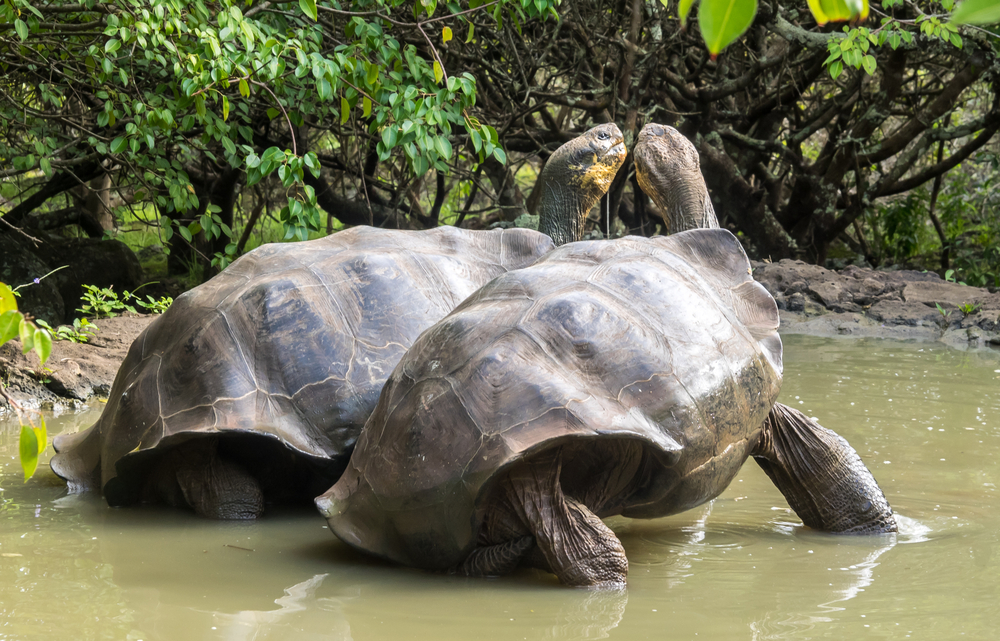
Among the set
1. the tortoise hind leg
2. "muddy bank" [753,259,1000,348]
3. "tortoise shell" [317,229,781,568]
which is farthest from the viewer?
"muddy bank" [753,259,1000,348]

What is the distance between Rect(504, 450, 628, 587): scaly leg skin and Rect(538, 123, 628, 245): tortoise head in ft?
7.15

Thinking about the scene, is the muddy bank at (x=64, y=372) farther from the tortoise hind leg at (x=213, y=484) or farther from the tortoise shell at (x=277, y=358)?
the tortoise hind leg at (x=213, y=484)

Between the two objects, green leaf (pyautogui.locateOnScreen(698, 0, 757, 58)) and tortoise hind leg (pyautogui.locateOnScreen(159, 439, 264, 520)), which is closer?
green leaf (pyautogui.locateOnScreen(698, 0, 757, 58))

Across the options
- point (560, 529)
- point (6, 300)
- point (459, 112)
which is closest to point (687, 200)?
point (459, 112)

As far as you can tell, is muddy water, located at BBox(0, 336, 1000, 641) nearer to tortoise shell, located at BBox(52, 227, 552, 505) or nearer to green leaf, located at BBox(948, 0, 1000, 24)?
tortoise shell, located at BBox(52, 227, 552, 505)

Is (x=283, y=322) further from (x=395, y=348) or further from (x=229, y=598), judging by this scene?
(x=229, y=598)

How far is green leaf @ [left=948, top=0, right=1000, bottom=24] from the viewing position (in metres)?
0.46

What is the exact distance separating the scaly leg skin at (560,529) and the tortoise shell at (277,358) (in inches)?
33.0

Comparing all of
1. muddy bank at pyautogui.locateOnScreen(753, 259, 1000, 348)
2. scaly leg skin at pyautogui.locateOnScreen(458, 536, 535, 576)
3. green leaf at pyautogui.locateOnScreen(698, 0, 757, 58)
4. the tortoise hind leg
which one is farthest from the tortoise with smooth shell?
muddy bank at pyautogui.locateOnScreen(753, 259, 1000, 348)

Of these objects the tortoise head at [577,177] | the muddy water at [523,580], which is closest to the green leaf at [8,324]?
the muddy water at [523,580]

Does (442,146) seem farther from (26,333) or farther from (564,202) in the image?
(26,333)

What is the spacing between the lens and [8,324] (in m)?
1.06

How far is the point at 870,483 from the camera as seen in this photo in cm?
293

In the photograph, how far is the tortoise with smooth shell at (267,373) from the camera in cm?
292
